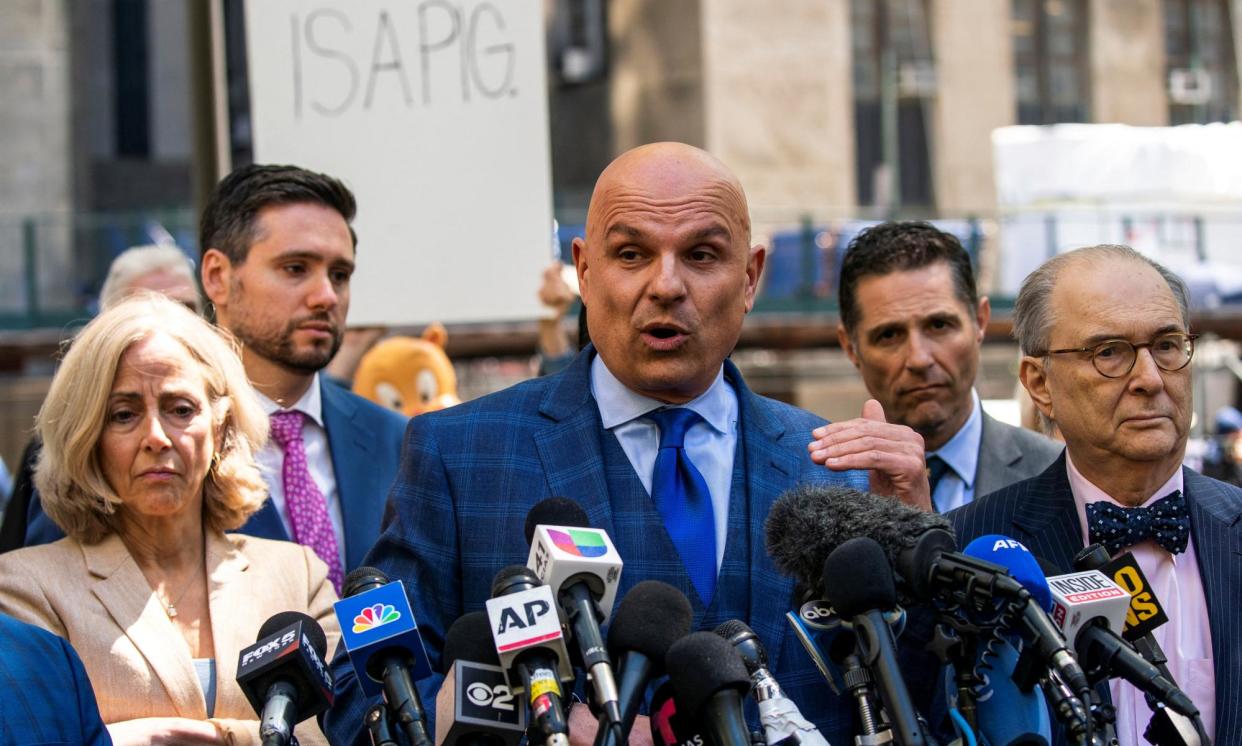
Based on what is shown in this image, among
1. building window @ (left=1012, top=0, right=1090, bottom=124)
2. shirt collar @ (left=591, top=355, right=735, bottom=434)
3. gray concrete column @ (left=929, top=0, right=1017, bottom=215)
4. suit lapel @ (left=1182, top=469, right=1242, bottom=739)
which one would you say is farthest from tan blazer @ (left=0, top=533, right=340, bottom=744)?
building window @ (left=1012, top=0, right=1090, bottom=124)

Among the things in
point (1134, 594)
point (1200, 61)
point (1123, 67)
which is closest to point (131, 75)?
point (1123, 67)

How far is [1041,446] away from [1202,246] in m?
13.8

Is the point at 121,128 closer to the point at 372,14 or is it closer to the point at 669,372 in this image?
the point at 372,14

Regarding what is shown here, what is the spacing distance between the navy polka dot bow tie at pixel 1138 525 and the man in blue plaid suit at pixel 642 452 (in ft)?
2.03

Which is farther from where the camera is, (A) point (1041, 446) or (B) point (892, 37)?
(B) point (892, 37)

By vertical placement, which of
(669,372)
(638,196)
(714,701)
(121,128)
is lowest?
(714,701)

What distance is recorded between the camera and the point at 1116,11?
2373cm

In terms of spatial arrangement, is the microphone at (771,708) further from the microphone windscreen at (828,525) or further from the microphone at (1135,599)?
the microphone at (1135,599)

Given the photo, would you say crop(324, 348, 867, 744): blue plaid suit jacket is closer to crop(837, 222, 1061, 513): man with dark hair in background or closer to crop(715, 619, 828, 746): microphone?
crop(715, 619, 828, 746): microphone

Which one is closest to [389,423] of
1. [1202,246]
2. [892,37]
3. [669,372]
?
[669,372]

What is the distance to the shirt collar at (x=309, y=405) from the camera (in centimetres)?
468

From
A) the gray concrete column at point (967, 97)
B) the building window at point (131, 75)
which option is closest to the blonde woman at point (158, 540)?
the gray concrete column at point (967, 97)

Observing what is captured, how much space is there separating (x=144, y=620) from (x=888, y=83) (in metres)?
19.8

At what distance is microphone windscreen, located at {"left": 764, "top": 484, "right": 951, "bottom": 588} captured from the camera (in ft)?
8.69
